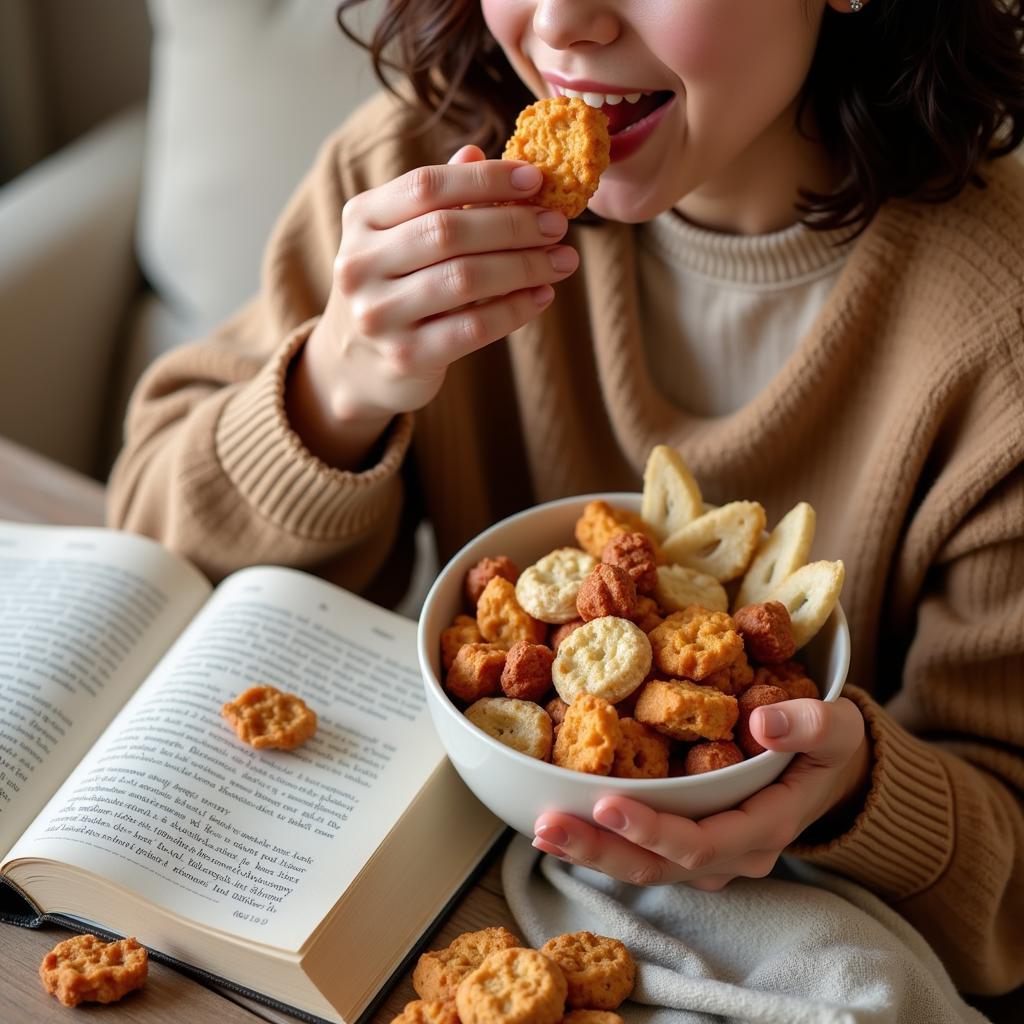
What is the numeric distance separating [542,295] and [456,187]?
0.10 meters

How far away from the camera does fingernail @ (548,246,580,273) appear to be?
71 cm

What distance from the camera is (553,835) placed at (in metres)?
0.61

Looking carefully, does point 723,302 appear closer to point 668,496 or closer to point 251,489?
point 668,496

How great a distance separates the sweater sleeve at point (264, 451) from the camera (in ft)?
2.86

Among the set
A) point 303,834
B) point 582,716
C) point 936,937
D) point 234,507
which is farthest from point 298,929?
point 936,937

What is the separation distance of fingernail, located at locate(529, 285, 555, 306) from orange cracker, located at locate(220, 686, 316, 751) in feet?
1.05

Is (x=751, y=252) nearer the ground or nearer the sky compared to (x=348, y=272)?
nearer the ground

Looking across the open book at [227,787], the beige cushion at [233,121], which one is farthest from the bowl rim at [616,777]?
the beige cushion at [233,121]

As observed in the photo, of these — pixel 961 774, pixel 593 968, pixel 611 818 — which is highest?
pixel 611 818

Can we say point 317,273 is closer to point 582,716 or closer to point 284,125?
point 284,125

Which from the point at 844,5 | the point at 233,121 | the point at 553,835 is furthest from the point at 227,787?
the point at 233,121

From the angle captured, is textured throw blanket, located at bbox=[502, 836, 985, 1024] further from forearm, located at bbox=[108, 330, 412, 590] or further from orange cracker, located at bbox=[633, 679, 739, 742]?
forearm, located at bbox=[108, 330, 412, 590]

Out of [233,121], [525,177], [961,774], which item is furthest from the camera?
[233,121]

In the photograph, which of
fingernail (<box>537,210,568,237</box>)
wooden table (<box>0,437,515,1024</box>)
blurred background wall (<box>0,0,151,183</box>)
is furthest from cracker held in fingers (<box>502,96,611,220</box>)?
blurred background wall (<box>0,0,151,183</box>)
